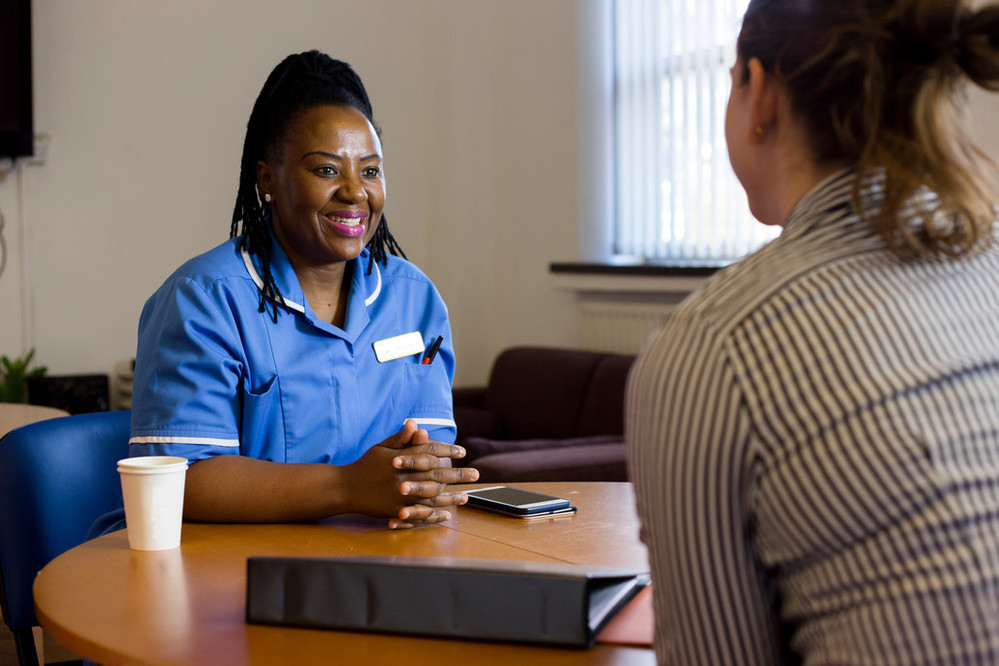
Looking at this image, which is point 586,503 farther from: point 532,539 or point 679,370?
point 679,370

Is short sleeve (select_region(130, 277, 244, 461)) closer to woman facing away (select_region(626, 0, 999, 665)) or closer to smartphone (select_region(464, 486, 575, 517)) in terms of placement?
smartphone (select_region(464, 486, 575, 517))

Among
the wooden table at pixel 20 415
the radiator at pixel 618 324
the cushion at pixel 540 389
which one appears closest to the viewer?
the wooden table at pixel 20 415

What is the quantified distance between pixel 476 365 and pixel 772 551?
187 inches

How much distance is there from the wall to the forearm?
3350 millimetres

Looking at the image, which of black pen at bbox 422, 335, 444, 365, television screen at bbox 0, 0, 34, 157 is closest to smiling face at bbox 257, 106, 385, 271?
black pen at bbox 422, 335, 444, 365

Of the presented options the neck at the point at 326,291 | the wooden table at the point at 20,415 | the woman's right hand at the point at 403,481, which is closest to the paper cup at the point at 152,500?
the woman's right hand at the point at 403,481

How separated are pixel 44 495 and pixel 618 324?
301 centimetres

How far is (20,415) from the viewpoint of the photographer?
10.2 ft

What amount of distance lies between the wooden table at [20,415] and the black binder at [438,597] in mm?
2068

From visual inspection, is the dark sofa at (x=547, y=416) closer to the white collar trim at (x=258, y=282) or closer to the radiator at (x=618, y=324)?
the radiator at (x=618, y=324)

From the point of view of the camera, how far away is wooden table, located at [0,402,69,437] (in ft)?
9.47

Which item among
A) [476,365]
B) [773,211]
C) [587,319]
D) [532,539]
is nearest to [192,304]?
[532,539]

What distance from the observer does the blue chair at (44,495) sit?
181 centimetres

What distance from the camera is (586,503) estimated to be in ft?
5.35
